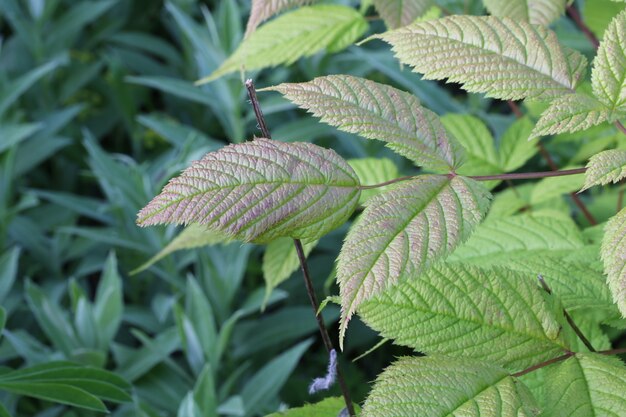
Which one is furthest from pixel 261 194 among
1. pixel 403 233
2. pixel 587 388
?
pixel 587 388

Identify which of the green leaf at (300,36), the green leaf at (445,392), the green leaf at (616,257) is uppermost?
the green leaf at (300,36)

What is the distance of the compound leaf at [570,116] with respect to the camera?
0.72 meters

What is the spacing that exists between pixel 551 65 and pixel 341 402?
1.42ft

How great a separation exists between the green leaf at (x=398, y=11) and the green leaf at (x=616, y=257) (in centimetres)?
49

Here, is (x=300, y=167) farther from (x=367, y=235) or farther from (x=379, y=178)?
(x=379, y=178)

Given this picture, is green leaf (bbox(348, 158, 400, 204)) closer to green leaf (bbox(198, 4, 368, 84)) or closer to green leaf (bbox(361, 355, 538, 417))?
green leaf (bbox(198, 4, 368, 84))

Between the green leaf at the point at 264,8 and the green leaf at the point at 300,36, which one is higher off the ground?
the green leaf at the point at 264,8

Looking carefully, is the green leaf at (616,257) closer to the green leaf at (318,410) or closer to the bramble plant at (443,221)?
the bramble plant at (443,221)

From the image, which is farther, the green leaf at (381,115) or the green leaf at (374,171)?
the green leaf at (374,171)

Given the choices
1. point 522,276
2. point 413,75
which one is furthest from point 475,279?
point 413,75

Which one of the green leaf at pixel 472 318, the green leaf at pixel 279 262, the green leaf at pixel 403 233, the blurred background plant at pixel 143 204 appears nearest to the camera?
the green leaf at pixel 403 233

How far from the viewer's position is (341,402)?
87 cm

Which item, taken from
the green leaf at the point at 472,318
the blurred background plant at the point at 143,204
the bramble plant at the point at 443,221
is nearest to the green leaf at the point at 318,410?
the bramble plant at the point at 443,221

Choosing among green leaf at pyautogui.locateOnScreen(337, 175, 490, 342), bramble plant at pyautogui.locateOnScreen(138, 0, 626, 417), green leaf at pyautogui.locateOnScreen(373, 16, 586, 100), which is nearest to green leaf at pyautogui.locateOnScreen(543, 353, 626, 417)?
bramble plant at pyautogui.locateOnScreen(138, 0, 626, 417)
